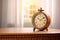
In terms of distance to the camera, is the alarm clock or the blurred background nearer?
the alarm clock

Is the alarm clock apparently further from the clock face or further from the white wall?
the white wall

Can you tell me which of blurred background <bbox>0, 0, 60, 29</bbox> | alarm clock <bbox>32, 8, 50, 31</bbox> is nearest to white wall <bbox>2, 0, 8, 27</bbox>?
blurred background <bbox>0, 0, 60, 29</bbox>

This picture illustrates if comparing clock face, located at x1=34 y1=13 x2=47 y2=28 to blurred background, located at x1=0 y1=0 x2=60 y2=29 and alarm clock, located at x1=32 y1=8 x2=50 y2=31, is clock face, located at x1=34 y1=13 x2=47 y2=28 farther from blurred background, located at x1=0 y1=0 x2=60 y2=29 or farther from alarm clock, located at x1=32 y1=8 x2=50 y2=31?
blurred background, located at x1=0 y1=0 x2=60 y2=29

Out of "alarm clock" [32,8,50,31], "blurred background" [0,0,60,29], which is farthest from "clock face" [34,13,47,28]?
"blurred background" [0,0,60,29]

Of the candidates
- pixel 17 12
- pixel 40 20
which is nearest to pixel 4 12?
pixel 17 12

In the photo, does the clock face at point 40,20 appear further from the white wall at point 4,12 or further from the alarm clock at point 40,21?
the white wall at point 4,12

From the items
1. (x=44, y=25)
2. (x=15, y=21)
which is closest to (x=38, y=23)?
(x=44, y=25)

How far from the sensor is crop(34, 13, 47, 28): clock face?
3.70ft

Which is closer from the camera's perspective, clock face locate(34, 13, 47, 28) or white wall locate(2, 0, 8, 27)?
clock face locate(34, 13, 47, 28)

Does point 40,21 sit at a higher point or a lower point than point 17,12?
lower

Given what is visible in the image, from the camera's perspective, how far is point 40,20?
1140 millimetres

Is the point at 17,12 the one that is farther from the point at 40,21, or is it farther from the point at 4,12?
the point at 40,21

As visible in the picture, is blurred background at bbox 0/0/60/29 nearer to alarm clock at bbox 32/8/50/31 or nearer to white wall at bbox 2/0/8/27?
white wall at bbox 2/0/8/27

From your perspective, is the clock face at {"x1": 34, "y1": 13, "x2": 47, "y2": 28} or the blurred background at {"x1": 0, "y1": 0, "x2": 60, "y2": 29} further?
the blurred background at {"x1": 0, "y1": 0, "x2": 60, "y2": 29}
